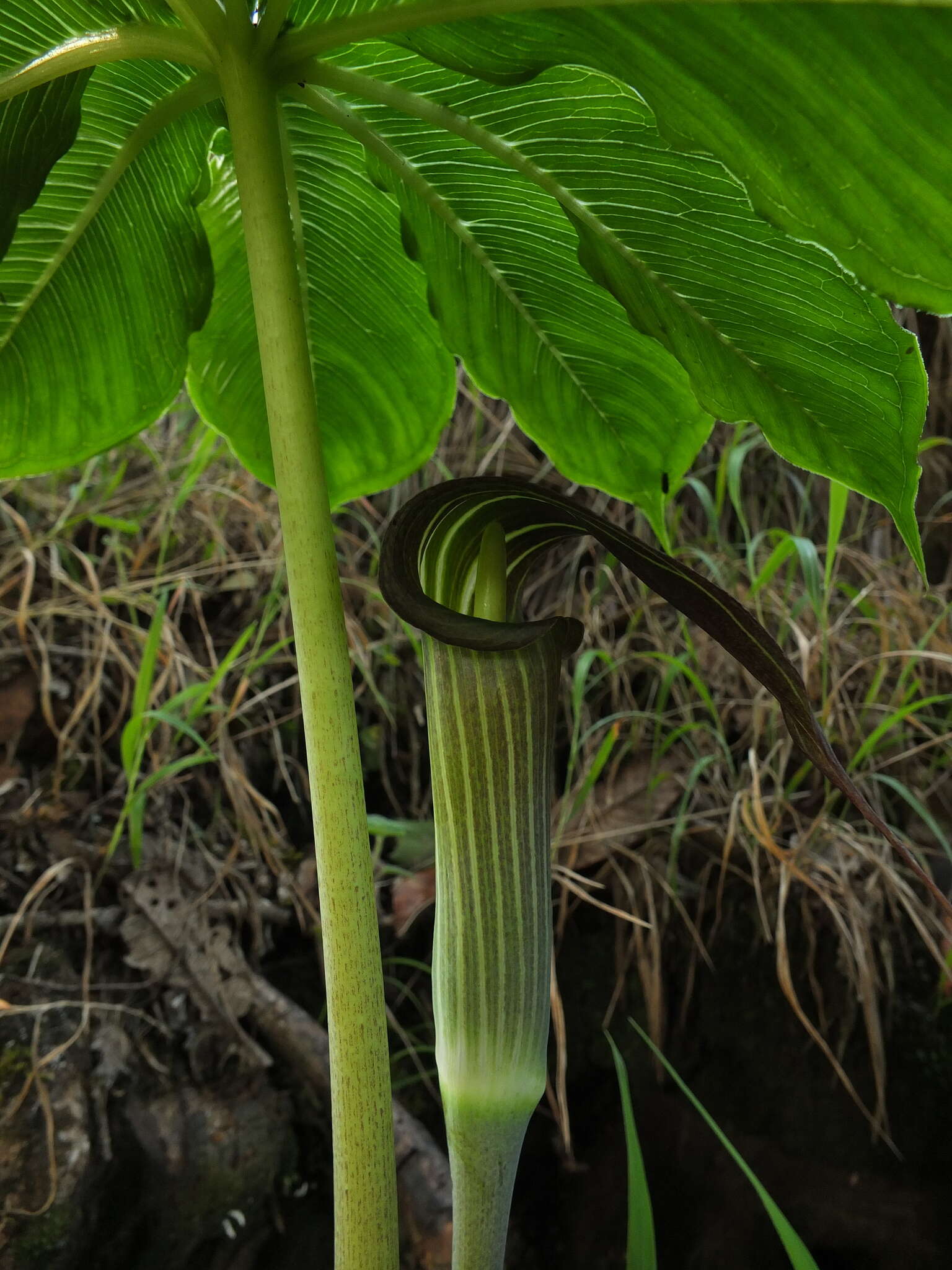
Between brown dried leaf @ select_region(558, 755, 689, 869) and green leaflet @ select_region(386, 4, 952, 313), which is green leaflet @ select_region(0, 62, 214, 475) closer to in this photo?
green leaflet @ select_region(386, 4, 952, 313)

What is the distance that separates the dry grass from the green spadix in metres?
0.60

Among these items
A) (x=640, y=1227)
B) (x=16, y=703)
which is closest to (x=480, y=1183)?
(x=640, y=1227)

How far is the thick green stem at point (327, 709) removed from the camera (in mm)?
485

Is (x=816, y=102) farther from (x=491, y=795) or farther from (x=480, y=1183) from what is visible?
(x=480, y=1183)

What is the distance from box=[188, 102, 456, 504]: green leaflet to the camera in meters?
0.74

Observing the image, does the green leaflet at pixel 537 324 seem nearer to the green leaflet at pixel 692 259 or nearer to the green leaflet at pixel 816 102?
the green leaflet at pixel 692 259

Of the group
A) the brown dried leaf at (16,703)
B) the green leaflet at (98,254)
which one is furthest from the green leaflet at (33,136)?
the brown dried leaf at (16,703)

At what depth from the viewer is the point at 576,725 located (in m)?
1.31

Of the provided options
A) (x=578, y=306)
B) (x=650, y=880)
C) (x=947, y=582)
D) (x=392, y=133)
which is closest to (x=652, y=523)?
(x=578, y=306)

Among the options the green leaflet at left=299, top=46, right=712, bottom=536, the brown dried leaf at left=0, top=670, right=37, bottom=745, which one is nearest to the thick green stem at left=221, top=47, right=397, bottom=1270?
the green leaflet at left=299, top=46, right=712, bottom=536

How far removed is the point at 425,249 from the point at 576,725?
76 centimetres

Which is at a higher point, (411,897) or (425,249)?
(425,249)

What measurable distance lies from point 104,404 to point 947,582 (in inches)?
63.4

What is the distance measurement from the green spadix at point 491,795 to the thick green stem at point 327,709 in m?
0.06
